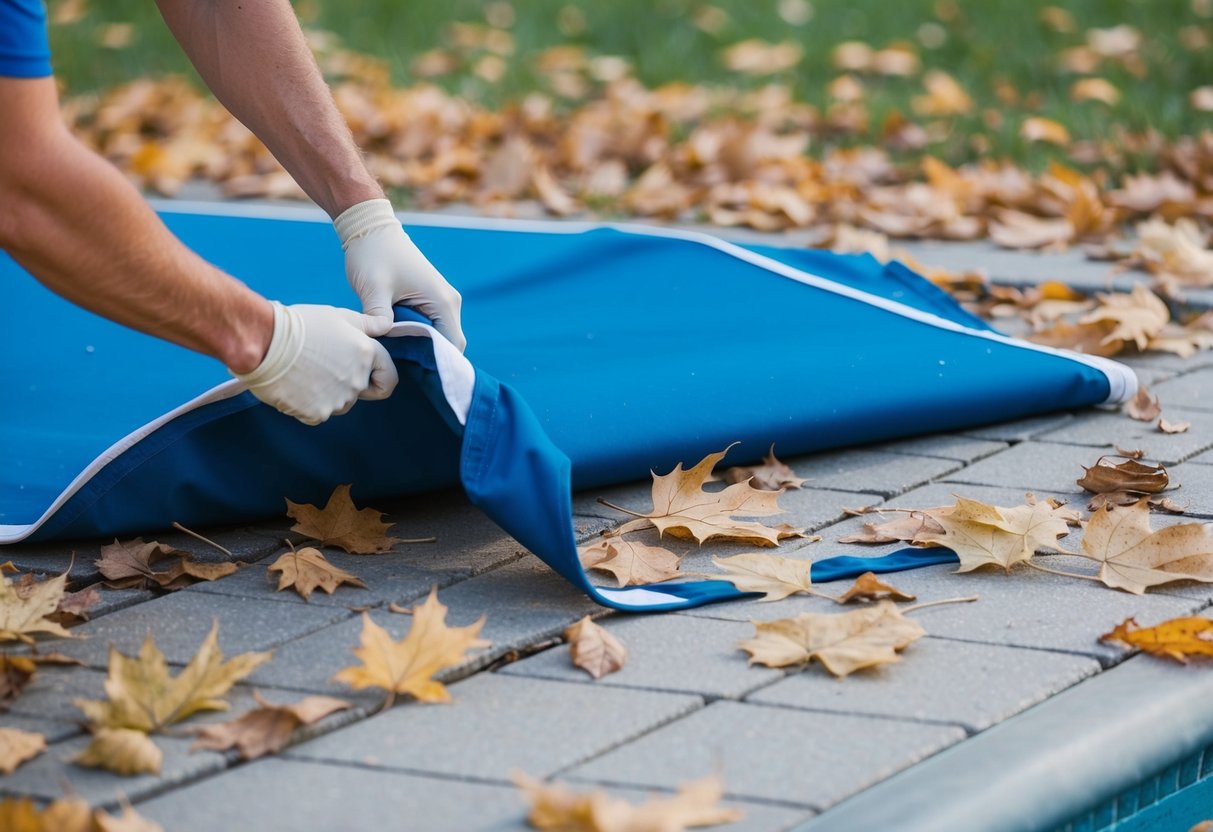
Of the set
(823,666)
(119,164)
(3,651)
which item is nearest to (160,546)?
(3,651)

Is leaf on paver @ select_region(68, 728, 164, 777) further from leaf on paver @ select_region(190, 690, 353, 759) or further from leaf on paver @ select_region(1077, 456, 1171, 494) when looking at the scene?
leaf on paver @ select_region(1077, 456, 1171, 494)

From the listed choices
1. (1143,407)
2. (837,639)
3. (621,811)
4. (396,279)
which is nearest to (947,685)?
(837,639)

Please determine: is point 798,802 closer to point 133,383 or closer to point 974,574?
point 974,574

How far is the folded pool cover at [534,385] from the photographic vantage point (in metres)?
2.20

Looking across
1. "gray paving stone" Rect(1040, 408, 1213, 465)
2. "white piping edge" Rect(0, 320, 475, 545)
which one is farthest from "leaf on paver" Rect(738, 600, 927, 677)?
"gray paving stone" Rect(1040, 408, 1213, 465)

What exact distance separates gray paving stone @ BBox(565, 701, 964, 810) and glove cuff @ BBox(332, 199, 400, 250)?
108 cm

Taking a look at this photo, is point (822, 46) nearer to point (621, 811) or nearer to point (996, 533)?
point (996, 533)

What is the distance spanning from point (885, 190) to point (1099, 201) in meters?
0.76

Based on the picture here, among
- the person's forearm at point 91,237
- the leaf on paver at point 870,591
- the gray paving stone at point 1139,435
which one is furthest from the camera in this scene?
the gray paving stone at point 1139,435

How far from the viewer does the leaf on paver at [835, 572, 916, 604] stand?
2.04 metres

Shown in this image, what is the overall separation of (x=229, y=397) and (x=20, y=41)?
0.64 metres

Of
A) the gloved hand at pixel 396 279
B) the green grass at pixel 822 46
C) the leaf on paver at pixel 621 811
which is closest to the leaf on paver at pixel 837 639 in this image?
the leaf on paver at pixel 621 811

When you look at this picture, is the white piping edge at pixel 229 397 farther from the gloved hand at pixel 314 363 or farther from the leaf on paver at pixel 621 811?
the leaf on paver at pixel 621 811

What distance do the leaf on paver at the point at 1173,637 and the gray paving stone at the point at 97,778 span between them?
101cm
